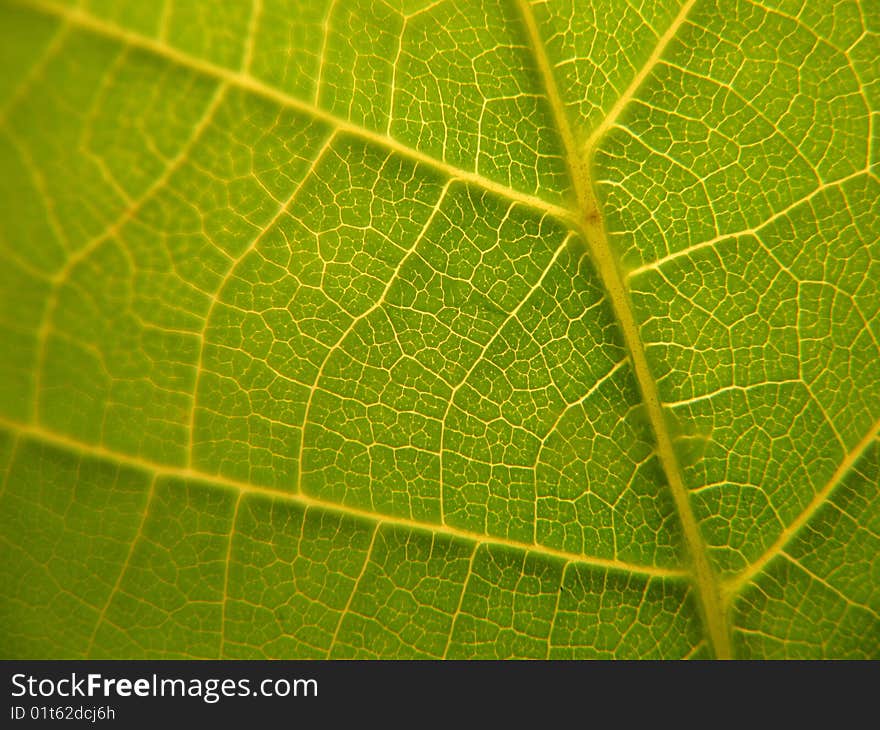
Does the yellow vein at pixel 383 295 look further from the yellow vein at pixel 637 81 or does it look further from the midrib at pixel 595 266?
the yellow vein at pixel 637 81

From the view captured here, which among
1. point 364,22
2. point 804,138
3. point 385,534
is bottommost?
point 385,534

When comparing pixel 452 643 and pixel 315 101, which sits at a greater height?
pixel 315 101

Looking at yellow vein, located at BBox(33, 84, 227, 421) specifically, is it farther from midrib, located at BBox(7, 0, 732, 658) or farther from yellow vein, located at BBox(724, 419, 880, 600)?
yellow vein, located at BBox(724, 419, 880, 600)

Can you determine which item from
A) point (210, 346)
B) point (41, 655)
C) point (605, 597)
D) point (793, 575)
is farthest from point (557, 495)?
point (41, 655)

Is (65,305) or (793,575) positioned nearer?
(65,305)

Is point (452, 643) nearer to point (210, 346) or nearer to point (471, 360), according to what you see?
point (471, 360)

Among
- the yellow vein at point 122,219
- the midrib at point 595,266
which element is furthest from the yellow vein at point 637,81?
the yellow vein at point 122,219

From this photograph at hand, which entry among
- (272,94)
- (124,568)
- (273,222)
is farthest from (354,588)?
(272,94)
